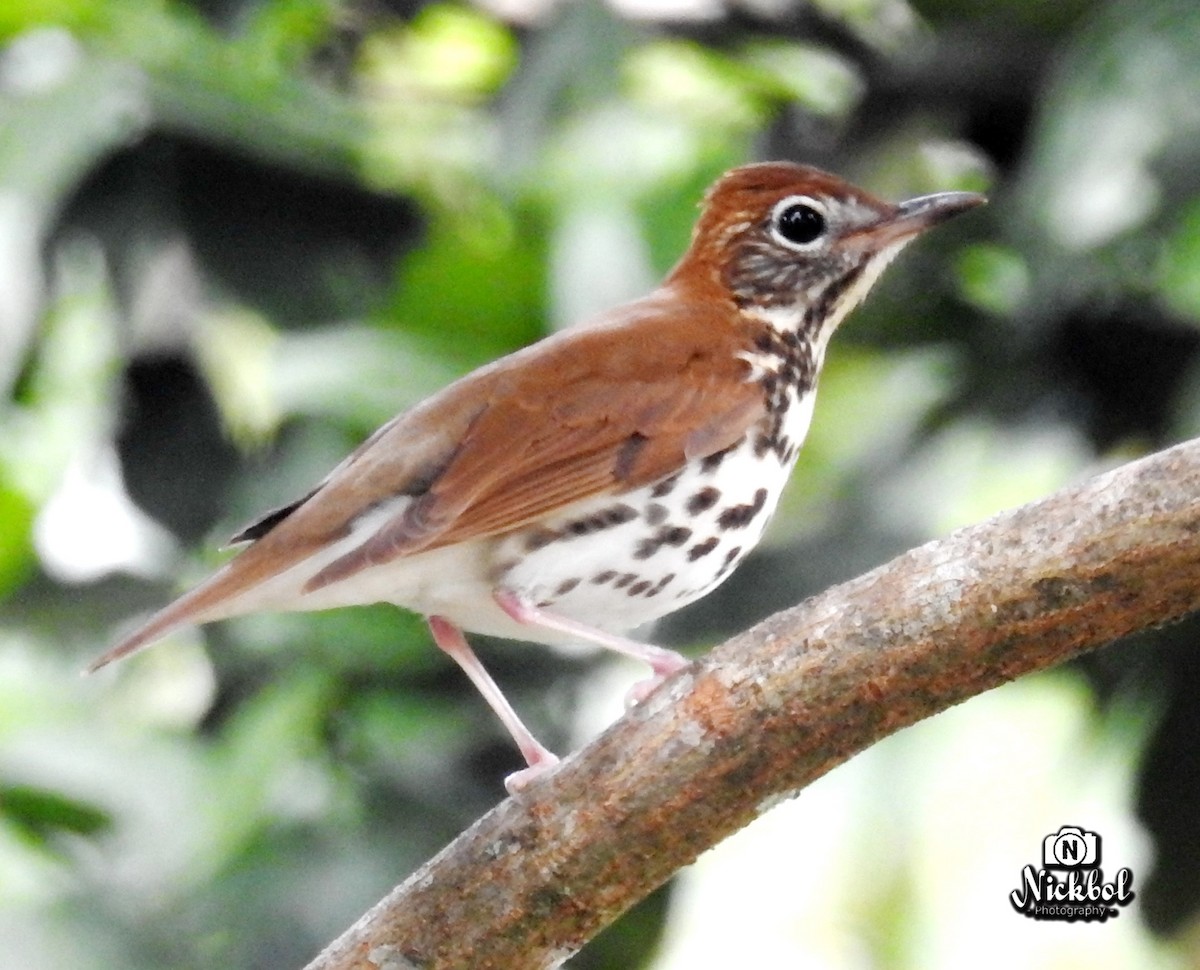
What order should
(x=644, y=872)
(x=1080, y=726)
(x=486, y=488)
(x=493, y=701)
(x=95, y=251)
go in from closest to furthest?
1. (x=644, y=872)
2. (x=486, y=488)
3. (x=493, y=701)
4. (x=1080, y=726)
5. (x=95, y=251)

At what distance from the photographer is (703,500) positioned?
10.7 feet

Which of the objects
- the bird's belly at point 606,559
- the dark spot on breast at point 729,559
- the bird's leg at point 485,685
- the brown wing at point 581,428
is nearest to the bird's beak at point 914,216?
the brown wing at point 581,428

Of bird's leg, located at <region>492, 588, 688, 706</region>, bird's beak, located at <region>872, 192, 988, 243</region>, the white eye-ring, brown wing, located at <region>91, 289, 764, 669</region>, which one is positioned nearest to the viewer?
brown wing, located at <region>91, 289, 764, 669</region>

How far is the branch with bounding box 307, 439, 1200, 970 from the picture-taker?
234cm

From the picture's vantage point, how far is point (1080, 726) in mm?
3768

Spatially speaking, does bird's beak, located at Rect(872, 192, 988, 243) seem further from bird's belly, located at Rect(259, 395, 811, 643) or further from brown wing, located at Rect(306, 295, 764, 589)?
bird's belly, located at Rect(259, 395, 811, 643)

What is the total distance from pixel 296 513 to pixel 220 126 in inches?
42.9

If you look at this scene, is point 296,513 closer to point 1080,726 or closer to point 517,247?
point 517,247

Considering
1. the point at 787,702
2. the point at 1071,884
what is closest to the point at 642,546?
the point at 787,702

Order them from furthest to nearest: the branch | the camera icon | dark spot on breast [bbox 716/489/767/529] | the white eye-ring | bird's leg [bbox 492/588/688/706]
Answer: the white eye-ring < the camera icon < dark spot on breast [bbox 716/489/767/529] < bird's leg [bbox 492/588/688/706] < the branch

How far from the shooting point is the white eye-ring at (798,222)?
3756 millimetres

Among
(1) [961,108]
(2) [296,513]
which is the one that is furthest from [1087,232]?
(2) [296,513]

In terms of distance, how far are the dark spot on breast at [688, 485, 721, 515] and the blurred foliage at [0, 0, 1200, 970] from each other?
0.44 meters

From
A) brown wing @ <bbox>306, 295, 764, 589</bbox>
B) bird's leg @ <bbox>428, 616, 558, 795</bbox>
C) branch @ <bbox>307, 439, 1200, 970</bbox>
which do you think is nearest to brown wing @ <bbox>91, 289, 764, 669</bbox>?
brown wing @ <bbox>306, 295, 764, 589</bbox>
